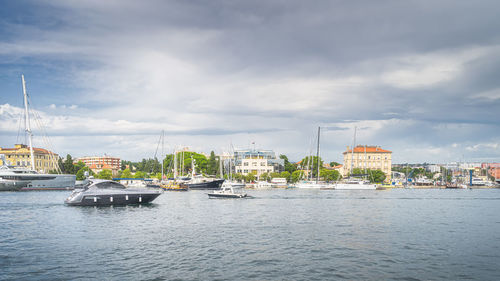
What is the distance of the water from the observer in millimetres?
19031

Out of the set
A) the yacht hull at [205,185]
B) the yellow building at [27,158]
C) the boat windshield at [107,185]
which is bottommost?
the yacht hull at [205,185]

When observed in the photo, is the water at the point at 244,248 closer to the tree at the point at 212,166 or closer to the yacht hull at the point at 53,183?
the yacht hull at the point at 53,183

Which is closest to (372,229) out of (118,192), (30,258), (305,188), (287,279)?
(287,279)

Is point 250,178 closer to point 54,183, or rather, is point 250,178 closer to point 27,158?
point 54,183

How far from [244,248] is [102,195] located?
110ft

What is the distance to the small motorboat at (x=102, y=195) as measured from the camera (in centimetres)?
5128

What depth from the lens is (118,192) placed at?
5209 centimetres

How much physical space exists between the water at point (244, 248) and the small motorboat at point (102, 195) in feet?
36.3

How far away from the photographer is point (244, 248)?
Answer: 81.3 feet

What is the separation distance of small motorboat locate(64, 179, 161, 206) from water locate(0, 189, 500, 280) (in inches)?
436

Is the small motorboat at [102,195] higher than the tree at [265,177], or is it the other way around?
the small motorboat at [102,195]

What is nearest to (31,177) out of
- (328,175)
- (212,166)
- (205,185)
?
(205,185)

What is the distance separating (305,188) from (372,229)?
104m

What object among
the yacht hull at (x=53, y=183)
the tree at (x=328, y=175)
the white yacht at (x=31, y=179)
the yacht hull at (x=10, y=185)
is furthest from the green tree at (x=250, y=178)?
the yacht hull at (x=10, y=185)
